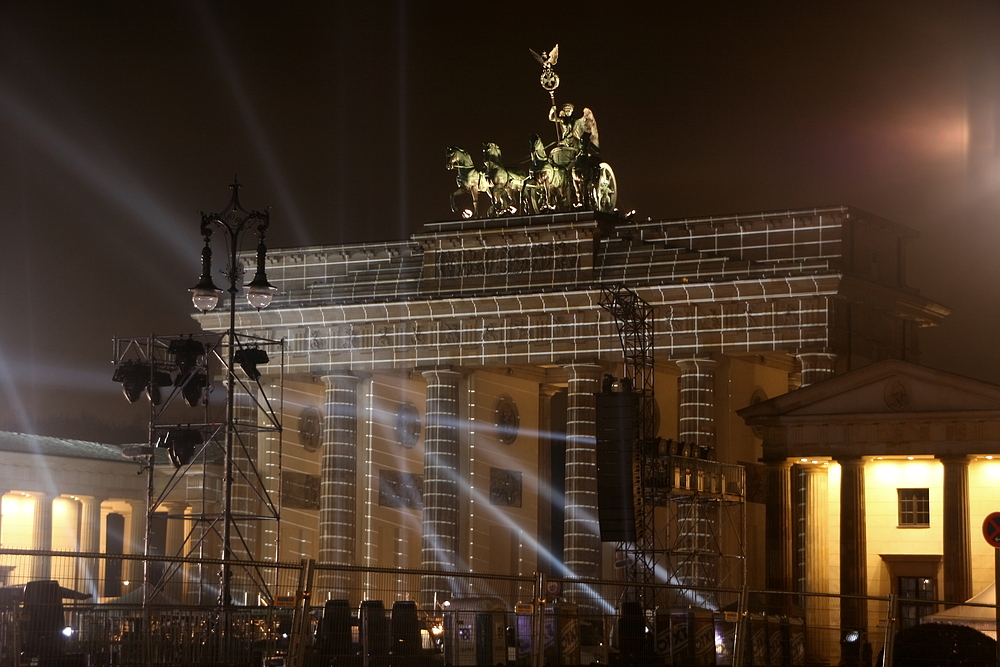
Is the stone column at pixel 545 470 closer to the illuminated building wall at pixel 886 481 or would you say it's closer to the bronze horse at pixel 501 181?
the bronze horse at pixel 501 181

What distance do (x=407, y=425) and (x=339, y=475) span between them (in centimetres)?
541

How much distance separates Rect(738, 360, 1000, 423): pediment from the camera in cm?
5553

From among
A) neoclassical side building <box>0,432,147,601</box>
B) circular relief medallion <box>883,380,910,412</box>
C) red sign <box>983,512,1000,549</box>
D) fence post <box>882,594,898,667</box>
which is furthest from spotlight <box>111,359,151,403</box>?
neoclassical side building <box>0,432,147,601</box>

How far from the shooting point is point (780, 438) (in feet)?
193

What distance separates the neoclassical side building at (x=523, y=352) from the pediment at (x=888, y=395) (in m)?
11.1

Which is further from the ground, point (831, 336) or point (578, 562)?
point (831, 336)

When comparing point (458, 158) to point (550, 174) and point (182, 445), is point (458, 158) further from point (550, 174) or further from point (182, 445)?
point (182, 445)

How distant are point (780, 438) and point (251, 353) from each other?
20.5m

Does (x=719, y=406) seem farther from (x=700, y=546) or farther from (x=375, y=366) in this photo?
(x=375, y=366)

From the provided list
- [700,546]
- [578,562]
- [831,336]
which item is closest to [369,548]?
[578,562]

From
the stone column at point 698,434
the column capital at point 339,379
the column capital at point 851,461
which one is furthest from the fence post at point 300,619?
the column capital at point 339,379

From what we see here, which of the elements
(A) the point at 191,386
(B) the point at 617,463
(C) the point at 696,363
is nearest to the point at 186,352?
(A) the point at 191,386

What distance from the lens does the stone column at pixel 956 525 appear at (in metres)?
55.6

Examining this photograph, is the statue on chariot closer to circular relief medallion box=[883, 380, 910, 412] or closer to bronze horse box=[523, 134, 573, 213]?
bronze horse box=[523, 134, 573, 213]
